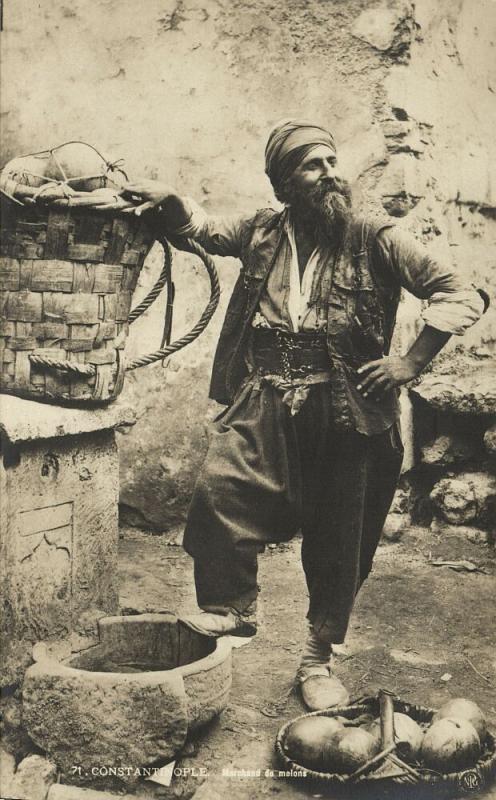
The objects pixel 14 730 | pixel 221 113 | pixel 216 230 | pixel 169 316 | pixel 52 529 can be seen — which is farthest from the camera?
pixel 221 113

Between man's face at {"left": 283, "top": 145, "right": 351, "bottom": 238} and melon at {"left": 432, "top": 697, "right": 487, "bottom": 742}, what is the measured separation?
52.8 inches

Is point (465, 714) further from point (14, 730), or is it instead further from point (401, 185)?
point (401, 185)

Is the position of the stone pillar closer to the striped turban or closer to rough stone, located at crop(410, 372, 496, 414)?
the striped turban

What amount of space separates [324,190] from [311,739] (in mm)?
1505

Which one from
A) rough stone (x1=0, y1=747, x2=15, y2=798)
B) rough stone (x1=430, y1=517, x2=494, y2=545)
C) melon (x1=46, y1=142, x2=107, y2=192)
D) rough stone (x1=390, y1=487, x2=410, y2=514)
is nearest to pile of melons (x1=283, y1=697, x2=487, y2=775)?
rough stone (x1=0, y1=747, x2=15, y2=798)

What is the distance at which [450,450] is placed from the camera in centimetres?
388

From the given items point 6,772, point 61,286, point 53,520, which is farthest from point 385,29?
point 6,772

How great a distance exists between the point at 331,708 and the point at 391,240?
132 cm

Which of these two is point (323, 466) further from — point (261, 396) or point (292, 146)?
point (292, 146)

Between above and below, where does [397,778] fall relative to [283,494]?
below

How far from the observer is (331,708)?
247 cm

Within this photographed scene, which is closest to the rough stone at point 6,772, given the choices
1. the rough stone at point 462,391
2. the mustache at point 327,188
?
the mustache at point 327,188

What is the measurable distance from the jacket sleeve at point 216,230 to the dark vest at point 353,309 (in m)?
0.12

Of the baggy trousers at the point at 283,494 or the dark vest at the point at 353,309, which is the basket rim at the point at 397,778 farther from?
the dark vest at the point at 353,309
